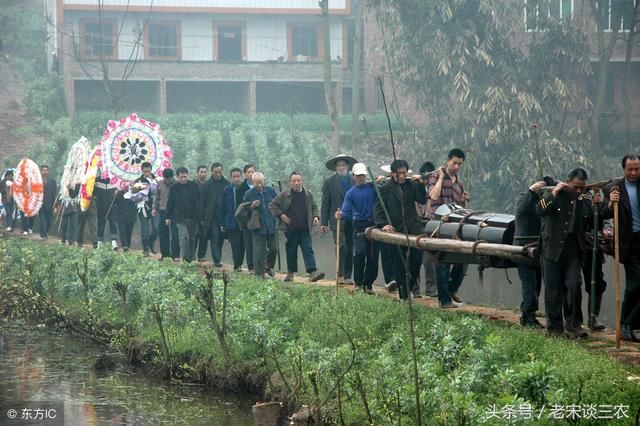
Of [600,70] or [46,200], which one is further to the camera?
[600,70]

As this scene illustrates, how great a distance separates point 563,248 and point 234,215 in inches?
353

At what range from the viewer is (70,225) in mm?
26031

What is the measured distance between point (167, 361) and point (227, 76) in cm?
3542

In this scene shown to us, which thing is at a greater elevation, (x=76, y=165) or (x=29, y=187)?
(x=76, y=165)

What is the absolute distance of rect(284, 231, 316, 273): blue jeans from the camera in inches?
719

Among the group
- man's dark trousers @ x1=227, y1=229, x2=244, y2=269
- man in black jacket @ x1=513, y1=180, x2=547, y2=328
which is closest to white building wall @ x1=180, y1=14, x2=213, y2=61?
man's dark trousers @ x1=227, y1=229, x2=244, y2=269

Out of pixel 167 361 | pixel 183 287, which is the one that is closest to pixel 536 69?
pixel 183 287

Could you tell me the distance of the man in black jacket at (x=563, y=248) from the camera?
12195 mm

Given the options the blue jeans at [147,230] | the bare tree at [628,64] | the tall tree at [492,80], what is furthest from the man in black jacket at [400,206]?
the bare tree at [628,64]

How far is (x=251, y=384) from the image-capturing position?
13102mm

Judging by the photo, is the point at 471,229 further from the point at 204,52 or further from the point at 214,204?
the point at 204,52

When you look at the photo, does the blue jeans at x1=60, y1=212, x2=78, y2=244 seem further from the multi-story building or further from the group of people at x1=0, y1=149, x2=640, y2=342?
the multi-story building

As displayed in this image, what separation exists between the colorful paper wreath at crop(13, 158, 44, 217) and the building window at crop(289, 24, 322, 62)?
1030 inches

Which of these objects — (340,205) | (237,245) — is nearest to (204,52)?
(237,245)
